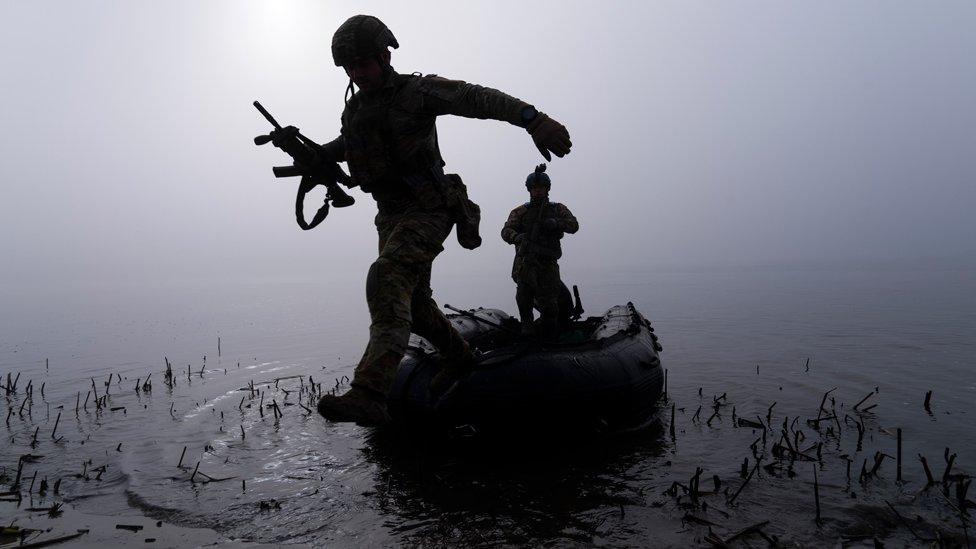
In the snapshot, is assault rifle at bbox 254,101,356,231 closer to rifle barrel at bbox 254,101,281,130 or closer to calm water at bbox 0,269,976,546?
rifle barrel at bbox 254,101,281,130

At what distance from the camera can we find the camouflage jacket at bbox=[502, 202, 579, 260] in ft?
32.1

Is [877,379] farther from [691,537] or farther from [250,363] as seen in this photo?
[250,363]

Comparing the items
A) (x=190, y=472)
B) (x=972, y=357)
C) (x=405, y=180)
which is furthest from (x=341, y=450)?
(x=972, y=357)

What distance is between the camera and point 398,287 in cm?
376

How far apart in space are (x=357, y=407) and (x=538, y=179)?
7184mm

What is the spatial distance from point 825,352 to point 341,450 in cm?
1193

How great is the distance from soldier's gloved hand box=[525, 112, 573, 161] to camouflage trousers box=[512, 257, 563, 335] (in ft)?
20.3

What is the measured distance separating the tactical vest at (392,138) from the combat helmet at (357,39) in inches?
11.4

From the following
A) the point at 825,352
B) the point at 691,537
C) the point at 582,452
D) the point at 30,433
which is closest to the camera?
the point at 691,537

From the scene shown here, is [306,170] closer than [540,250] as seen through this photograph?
Yes

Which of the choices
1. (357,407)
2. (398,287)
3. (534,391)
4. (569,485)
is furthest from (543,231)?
(357,407)

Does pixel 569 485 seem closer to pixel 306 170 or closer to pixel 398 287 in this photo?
pixel 398 287

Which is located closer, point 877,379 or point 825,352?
point 877,379

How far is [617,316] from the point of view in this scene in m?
9.83
